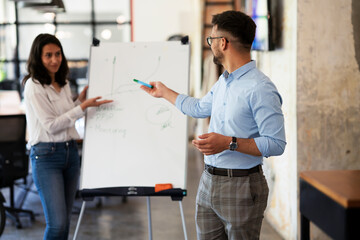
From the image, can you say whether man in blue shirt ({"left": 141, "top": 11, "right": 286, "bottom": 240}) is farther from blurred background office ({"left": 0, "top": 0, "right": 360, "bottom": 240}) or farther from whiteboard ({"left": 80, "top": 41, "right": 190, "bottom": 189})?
blurred background office ({"left": 0, "top": 0, "right": 360, "bottom": 240})

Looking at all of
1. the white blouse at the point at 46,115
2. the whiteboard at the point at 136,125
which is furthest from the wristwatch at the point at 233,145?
the white blouse at the point at 46,115

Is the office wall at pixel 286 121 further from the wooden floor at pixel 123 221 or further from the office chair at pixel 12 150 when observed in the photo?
the office chair at pixel 12 150

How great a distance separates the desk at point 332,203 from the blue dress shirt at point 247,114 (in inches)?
10.5

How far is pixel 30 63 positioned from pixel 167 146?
0.99m

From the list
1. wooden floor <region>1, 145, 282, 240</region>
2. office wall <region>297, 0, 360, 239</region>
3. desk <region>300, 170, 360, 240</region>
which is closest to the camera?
desk <region>300, 170, 360, 240</region>

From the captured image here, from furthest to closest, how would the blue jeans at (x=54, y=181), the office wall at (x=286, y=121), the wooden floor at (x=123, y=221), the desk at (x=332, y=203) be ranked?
the wooden floor at (x=123, y=221) < the office wall at (x=286, y=121) < the blue jeans at (x=54, y=181) < the desk at (x=332, y=203)

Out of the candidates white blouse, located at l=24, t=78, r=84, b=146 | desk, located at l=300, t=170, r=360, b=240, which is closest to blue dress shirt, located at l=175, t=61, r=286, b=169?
desk, located at l=300, t=170, r=360, b=240

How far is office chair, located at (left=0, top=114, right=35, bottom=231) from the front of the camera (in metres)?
4.24

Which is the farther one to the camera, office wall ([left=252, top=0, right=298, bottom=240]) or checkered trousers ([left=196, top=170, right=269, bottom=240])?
office wall ([left=252, top=0, right=298, bottom=240])

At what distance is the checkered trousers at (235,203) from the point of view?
2.12m

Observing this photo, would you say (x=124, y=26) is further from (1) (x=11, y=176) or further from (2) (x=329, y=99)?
(2) (x=329, y=99)

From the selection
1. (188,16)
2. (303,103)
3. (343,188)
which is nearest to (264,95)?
(343,188)

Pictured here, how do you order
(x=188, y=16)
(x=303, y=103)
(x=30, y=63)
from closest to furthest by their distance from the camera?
(x=30, y=63)
(x=303, y=103)
(x=188, y=16)

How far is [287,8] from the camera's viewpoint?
12.1ft
